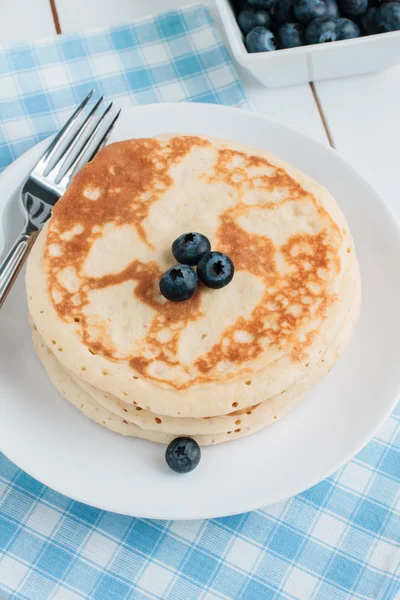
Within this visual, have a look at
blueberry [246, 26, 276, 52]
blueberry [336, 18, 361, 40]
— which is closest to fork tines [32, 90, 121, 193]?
blueberry [246, 26, 276, 52]

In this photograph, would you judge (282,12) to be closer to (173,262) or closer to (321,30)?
(321,30)

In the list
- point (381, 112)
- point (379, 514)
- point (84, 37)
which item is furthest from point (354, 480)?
point (84, 37)

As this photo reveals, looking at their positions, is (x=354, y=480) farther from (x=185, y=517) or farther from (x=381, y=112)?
(x=381, y=112)

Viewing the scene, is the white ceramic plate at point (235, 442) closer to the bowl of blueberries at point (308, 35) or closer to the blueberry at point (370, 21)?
the bowl of blueberries at point (308, 35)

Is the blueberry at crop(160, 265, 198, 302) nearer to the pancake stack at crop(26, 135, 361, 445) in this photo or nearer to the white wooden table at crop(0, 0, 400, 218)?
the pancake stack at crop(26, 135, 361, 445)

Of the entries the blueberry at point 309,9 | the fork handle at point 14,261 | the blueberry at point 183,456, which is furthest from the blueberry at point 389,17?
the blueberry at point 183,456

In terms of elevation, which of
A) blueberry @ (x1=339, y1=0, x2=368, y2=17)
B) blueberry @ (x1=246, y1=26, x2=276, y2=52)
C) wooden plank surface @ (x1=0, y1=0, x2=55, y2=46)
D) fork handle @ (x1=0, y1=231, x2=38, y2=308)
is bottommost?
fork handle @ (x1=0, y1=231, x2=38, y2=308)

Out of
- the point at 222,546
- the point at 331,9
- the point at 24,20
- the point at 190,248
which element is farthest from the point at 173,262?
the point at 24,20
